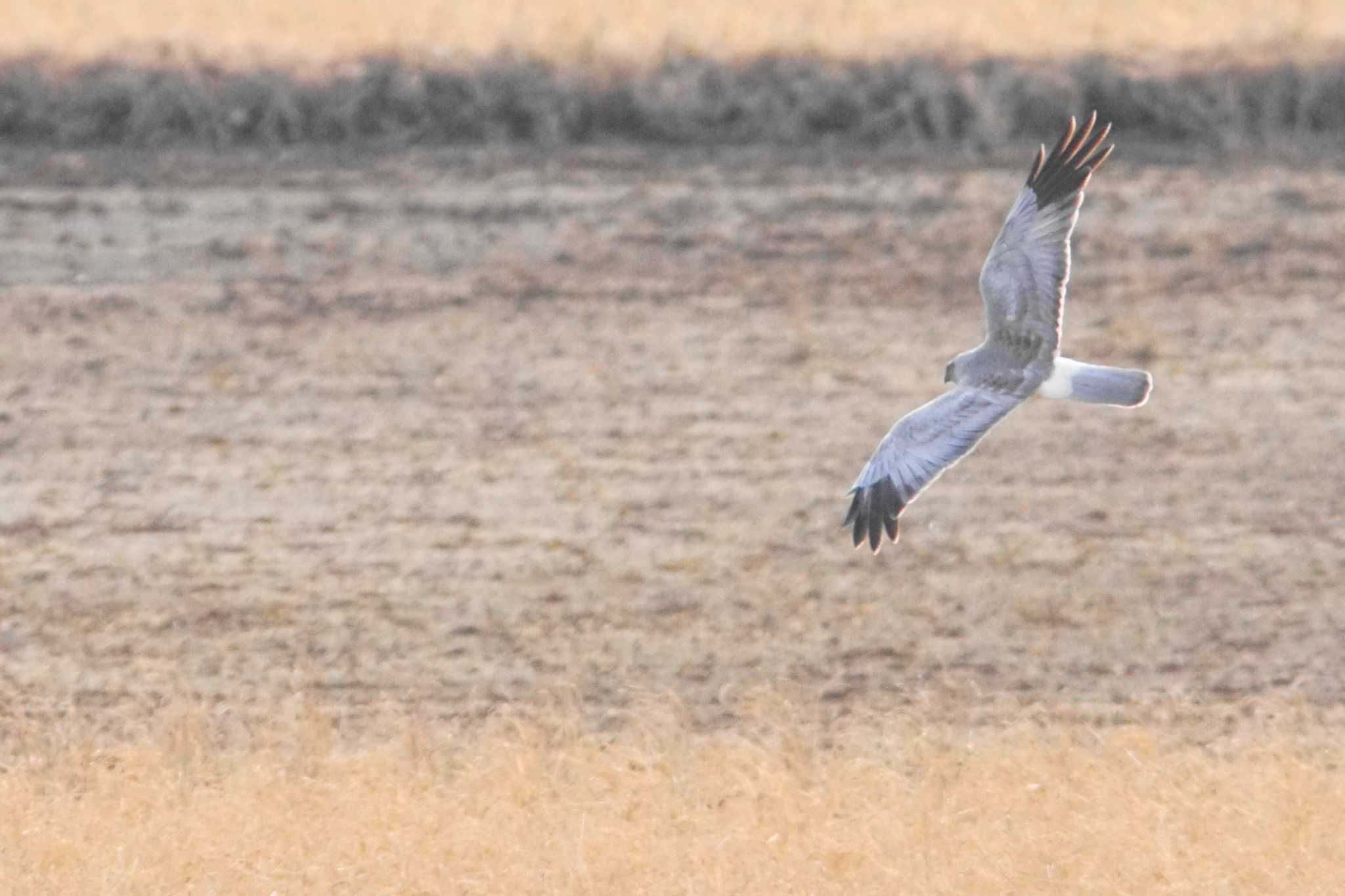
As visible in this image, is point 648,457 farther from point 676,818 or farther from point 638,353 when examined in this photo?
point 676,818

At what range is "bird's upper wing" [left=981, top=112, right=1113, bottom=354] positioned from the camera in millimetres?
6172

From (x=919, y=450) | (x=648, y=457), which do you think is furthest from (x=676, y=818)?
(x=648, y=457)

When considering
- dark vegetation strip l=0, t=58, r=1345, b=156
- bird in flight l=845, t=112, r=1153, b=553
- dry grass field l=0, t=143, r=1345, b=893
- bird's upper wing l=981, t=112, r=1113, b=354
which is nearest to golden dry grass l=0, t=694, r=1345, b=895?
dry grass field l=0, t=143, r=1345, b=893

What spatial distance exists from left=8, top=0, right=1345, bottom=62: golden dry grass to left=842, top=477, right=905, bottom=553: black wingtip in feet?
14.9

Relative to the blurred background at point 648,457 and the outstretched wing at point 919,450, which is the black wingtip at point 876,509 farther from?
the blurred background at point 648,457

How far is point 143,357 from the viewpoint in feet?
32.0

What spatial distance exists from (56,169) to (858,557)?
4.51 metres

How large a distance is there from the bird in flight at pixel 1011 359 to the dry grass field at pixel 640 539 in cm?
94

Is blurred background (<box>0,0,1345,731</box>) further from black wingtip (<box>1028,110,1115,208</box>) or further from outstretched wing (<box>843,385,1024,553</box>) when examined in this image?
black wingtip (<box>1028,110,1115,208</box>)

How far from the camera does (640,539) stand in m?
8.77

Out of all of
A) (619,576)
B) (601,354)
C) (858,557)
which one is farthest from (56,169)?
(858,557)

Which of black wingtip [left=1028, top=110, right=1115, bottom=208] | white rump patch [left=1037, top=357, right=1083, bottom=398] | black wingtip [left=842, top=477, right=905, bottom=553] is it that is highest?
black wingtip [left=1028, top=110, right=1115, bottom=208]

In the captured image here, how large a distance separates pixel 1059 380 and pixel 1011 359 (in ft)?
0.50

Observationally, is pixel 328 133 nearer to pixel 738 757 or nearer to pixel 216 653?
pixel 216 653
